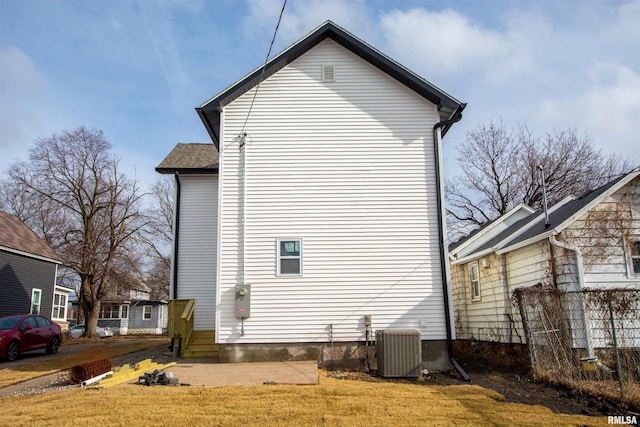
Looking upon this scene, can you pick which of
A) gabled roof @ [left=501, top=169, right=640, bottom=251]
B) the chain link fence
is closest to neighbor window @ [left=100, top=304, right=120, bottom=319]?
gabled roof @ [left=501, top=169, right=640, bottom=251]

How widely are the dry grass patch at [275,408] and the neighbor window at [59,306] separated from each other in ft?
91.4

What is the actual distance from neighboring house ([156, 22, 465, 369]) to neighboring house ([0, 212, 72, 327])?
13547 mm

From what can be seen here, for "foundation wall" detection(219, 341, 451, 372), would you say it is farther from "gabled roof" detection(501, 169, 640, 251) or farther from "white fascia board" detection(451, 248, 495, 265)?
"white fascia board" detection(451, 248, 495, 265)

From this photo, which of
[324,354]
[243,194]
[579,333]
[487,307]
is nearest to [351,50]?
[243,194]

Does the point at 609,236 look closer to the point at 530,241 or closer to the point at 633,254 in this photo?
the point at 633,254

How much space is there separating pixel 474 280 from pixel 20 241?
19.9m

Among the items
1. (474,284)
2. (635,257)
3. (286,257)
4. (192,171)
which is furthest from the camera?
(474,284)

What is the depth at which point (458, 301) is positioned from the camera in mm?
18156

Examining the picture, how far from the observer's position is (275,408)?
750 centimetres

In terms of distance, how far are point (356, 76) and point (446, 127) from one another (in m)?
2.76

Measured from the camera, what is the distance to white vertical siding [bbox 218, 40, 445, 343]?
1198 cm

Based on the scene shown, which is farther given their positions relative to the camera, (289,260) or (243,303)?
(289,260)

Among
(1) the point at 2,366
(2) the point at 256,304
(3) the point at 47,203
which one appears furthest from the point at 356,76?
(3) the point at 47,203

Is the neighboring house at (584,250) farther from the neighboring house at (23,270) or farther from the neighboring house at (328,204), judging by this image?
the neighboring house at (23,270)
